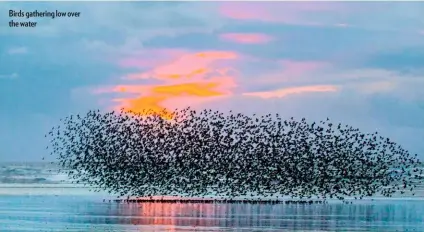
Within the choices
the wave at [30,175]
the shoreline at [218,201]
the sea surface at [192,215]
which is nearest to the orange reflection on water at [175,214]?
the sea surface at [192,215]

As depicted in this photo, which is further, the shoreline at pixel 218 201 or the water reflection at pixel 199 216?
the shoreline at pixel 218 201

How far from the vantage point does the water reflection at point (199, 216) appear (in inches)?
1240

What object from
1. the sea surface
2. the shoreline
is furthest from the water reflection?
the shoreline

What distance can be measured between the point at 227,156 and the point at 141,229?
2366cm

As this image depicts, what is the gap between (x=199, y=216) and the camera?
36.3 m

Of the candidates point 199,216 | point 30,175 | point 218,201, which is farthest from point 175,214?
point 30,175

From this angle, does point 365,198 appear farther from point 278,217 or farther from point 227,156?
point 278,217

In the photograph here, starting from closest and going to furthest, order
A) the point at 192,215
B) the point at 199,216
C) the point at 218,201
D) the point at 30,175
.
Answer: the point at 199,216 < the point at 192,215 < the point at 218,201 < the point at 30,175

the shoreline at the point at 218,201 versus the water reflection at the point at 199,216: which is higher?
the shoreline at the point at 218,201

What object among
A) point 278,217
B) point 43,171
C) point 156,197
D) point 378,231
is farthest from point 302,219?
point 43,171

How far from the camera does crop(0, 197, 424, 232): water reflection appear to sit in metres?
31.5

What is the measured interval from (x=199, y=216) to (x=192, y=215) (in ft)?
1.65

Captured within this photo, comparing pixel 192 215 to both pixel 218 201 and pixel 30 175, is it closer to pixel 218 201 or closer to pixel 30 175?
pixel 218 201

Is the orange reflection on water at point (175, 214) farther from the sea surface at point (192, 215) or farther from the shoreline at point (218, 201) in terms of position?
Answer: the shoreline at point (218, 201)
